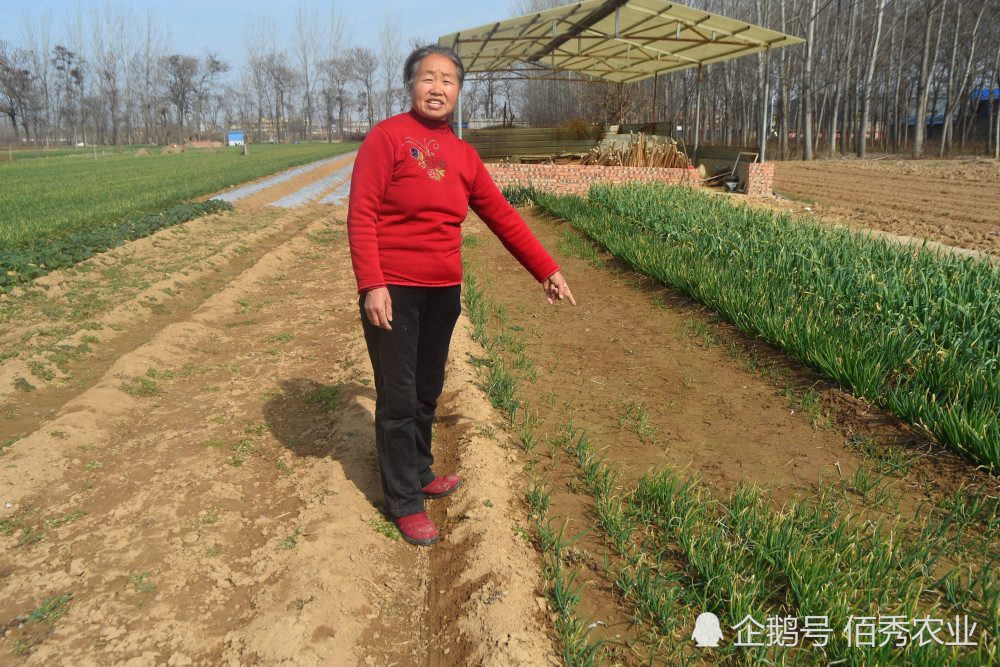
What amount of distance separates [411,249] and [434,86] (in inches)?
23.0

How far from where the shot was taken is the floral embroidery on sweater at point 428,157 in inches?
88.8

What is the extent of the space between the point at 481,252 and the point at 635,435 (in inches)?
210

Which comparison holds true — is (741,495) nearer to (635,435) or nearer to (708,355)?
(635,435)

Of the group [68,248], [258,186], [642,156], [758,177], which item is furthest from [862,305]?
[258,186]

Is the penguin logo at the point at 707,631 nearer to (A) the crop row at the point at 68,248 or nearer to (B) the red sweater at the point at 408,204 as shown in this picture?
(B) the red sweater at the point at 408,204

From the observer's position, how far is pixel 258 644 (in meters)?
1.95

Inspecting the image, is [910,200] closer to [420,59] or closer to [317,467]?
[420,59]

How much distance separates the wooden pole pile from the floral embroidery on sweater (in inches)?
489

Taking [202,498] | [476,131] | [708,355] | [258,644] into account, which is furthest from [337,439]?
[476,131]

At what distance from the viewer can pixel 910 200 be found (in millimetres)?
12414

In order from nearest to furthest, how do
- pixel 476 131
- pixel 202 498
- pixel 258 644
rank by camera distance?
pixel 258 644 < pixel 202 498 < pixel 476 131

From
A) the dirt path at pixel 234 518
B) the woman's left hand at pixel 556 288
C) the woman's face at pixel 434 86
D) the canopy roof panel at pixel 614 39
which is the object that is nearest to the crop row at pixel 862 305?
the woman's left hand at pixel 556 288

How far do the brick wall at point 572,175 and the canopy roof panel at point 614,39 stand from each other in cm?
260

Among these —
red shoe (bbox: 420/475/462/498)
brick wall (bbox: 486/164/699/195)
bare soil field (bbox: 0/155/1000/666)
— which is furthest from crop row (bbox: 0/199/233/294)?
brick wall (bbox: 486/164/699/195)
